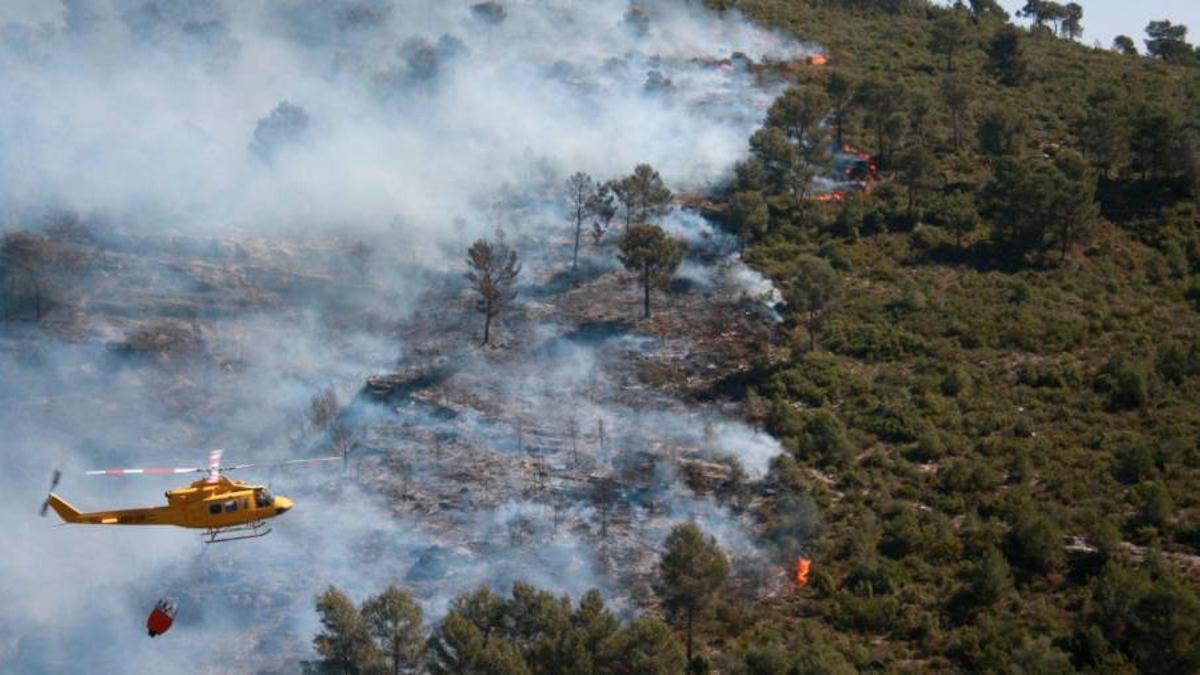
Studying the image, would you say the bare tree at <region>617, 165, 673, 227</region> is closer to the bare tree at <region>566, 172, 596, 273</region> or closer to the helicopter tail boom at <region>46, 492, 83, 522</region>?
the bare tree at <region>566, 172, 596, 273</region>

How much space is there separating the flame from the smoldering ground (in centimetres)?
213

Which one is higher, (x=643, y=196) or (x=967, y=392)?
(x=643, y=196)

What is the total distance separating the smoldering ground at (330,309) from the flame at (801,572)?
2129 mm

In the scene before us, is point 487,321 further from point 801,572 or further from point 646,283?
point 801,572

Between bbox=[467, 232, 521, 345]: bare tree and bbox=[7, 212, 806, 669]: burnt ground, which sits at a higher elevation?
bbox=[467, 232, 521, 345]: bare tree

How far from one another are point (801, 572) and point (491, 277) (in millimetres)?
27849

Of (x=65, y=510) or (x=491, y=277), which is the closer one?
(x=65, y=510)

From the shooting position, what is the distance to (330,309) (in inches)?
2908

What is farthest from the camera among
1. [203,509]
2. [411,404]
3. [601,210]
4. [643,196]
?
[601,210]

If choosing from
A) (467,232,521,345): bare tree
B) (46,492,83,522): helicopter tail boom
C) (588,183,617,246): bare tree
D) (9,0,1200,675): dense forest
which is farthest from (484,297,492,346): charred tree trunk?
(46,492,83,522): helicopter tail boom

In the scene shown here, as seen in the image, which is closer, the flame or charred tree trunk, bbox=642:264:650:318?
the flame

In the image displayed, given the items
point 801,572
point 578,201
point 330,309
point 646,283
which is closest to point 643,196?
point 578,201

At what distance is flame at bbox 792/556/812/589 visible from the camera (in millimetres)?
54469

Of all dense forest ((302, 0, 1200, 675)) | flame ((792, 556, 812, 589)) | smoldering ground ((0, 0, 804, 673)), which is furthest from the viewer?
smoldering ground ((0, 0, 804, 673))
